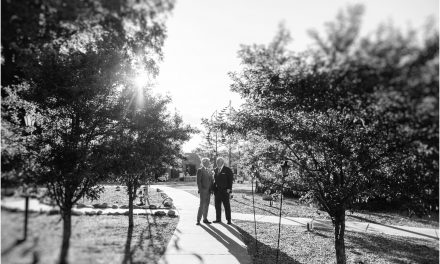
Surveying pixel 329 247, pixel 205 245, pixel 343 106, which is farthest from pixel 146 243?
pixel 343 106

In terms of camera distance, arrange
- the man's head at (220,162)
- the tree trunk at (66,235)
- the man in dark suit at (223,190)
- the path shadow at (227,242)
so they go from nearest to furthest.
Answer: the tree trunk at (66,235) < the path shadow at (227,242) < the man in dark suit at (223,190) < the man's head at (220,162)

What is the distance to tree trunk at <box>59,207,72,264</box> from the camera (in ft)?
9.13

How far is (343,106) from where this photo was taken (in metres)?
3.50

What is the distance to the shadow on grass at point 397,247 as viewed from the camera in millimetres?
6918

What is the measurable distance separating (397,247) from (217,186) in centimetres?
484

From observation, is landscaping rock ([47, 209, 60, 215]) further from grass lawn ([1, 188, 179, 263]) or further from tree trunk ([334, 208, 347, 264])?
tree trunk ([334, 208, 347, 264])

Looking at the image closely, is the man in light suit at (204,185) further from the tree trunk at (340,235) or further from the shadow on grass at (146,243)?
the tree trunk at (340,235)

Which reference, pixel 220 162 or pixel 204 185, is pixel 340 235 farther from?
pixel 220 162

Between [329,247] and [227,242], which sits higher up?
[227,242]

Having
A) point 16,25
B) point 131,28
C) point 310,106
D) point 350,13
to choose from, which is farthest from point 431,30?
point 16,25

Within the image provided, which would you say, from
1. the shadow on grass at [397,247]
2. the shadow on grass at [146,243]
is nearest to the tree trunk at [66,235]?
the shadow on grass at [146,243]

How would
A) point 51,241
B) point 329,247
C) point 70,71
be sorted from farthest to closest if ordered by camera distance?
point 329,247
point 70,71
point 51,241

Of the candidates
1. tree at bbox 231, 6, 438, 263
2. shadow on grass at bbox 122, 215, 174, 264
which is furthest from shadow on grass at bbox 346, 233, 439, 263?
shadow on grass at bbox 122, 215, 174, 264

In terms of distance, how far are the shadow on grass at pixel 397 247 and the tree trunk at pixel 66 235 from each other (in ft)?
21.5
